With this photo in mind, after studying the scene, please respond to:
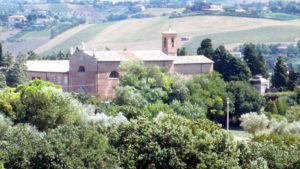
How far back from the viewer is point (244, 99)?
51062 millimetres

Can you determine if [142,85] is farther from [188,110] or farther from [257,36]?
[257,36]

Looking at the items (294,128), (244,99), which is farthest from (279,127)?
(244,99)

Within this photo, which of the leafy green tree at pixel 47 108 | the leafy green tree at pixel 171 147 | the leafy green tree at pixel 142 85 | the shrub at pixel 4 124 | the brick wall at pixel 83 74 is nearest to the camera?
the leafy green tree at pixel 171 147

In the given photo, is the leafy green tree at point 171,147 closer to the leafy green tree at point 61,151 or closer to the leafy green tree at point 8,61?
the leafy green tree at point 61,151

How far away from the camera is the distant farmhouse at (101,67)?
50.6 metres

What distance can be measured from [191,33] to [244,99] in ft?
179

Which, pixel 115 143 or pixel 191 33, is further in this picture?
pixel 191 33

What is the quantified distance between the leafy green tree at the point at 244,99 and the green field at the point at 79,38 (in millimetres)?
45654

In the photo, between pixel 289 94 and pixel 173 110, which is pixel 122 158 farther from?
pixel 289 94

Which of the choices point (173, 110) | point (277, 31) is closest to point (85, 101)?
point (173, 110)

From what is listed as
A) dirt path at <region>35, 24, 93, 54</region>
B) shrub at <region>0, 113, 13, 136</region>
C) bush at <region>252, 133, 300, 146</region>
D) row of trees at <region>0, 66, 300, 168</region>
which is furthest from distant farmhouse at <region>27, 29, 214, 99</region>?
dirt path at <region>35, 24, 93, 54</region>

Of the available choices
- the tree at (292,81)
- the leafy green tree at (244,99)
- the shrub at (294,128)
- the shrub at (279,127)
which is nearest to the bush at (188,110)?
the leafy green tree at (244,99)

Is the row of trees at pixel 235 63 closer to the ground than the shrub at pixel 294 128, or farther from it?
farther from it

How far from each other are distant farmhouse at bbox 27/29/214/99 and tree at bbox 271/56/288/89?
516 cm
